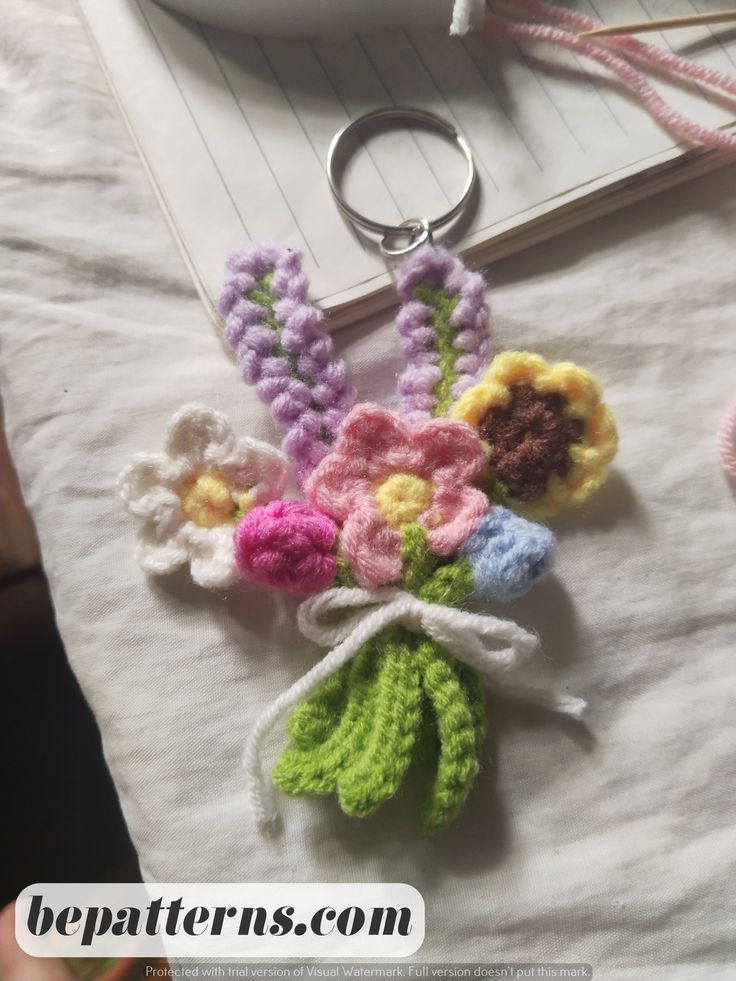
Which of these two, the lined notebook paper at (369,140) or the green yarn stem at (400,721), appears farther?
the lined notebook paper at (369,140)

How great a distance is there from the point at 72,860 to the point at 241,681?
15.8 inches

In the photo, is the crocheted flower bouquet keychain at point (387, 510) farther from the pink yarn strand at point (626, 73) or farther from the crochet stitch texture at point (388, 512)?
the pink yarn strand at point (626, 73)

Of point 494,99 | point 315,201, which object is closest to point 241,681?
point 315,201

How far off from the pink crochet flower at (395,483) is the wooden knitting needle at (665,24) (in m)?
0.29

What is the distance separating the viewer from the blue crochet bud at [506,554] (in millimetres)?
388

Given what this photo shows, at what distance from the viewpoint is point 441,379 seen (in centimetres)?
45

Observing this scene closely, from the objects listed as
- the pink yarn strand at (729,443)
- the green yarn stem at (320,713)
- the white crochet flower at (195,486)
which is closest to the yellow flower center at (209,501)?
the white crochet flower at (195,486)

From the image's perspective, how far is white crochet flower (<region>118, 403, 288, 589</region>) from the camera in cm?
43

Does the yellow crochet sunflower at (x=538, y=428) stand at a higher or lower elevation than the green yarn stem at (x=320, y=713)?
higher

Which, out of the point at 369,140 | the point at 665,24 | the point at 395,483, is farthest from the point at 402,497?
the point at 665,24

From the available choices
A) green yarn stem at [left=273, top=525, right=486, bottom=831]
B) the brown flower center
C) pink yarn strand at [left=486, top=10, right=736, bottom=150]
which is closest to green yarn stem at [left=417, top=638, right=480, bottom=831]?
green yarn stem at [left=273, top=525, right=486, bottom=831]

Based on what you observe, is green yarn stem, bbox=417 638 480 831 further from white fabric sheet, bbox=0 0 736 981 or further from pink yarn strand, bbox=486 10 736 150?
pink yarn strand, bbox=486 10 736 150

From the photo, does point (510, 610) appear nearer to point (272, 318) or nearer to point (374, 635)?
point (374, 635)

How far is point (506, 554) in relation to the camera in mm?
390
